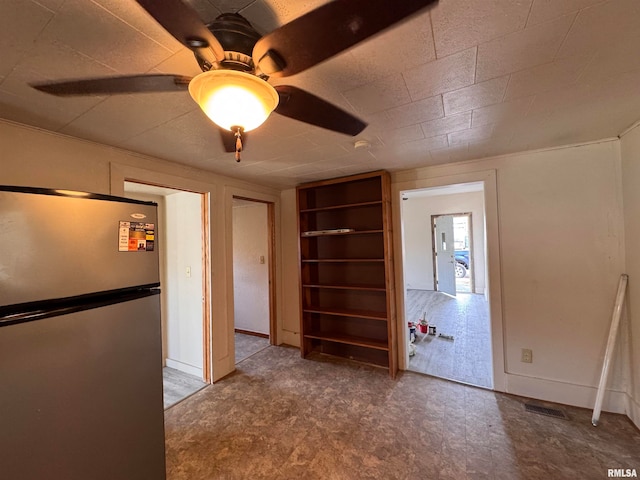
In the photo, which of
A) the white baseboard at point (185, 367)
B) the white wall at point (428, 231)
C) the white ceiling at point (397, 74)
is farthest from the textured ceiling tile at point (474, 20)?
the white wall at point (428, 231)

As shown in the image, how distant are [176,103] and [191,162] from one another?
110cm

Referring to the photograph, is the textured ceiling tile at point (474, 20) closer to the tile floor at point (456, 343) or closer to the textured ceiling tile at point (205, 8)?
the textured ceiling tile at point (205, 8)

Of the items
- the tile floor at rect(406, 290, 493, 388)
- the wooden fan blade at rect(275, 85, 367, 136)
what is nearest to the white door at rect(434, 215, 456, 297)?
the tile floor at rect(406, 290, 493, 388)

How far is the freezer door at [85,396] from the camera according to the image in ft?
2.85

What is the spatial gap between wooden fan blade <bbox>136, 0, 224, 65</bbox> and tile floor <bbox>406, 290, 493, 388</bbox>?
3262 millimetres

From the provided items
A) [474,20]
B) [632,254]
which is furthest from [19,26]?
[632,254]

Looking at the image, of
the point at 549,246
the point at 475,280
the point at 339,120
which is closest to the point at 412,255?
the point at 475,280

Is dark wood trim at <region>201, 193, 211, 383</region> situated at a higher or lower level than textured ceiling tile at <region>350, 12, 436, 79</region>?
lower

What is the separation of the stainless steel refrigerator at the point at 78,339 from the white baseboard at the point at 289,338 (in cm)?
241

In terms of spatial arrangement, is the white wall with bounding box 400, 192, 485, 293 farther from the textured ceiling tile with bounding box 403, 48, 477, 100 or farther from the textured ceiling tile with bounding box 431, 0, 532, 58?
the textured ceiling tile with bounding box 431, 0, 532, 58

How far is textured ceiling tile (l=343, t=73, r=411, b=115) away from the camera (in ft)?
4.11

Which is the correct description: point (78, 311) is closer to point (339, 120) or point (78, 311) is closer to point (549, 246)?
point (339, 120)

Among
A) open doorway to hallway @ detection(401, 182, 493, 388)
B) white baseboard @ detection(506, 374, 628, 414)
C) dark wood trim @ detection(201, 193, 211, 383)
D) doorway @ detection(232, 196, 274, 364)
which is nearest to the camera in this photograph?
white baseboard @ detection(506, 374, 628, 414)

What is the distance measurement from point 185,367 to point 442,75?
3583mm
